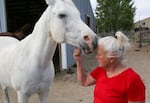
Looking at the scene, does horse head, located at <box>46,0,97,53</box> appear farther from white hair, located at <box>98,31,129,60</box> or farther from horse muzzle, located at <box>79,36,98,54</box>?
white hair, located at <box>98,31,129,60</box>

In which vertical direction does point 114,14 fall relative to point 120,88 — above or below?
above

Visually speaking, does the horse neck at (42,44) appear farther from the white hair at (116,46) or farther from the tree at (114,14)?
the tree at (114,14)

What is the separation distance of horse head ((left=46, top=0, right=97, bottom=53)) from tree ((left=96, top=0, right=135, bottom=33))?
32.4 m

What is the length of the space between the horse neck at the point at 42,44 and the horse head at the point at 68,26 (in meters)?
0.13

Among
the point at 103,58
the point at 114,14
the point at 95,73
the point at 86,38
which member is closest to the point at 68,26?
the point at 86,38

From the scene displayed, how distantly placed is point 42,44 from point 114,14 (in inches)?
1293

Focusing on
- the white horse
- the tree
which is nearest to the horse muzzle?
the white horse

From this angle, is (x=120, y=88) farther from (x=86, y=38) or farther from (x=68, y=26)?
(x=68, y=26)

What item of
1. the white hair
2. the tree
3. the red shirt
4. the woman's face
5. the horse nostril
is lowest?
the red shirt

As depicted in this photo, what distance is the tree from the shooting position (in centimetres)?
3509

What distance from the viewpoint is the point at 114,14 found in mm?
35344

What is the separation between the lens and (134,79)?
2062 mm

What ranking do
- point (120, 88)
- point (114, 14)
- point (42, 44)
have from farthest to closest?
1. point (114, 14)
2. point (42, 44)
3. point (120, 88)

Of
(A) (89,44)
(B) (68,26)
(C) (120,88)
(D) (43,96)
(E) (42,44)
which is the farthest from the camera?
(D) (43,96)
